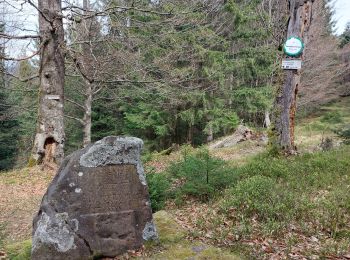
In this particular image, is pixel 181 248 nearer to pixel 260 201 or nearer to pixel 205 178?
pixel 260 201

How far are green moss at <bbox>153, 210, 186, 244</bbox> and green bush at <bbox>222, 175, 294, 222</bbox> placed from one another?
0.93 m

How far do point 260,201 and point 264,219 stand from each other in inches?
12.9

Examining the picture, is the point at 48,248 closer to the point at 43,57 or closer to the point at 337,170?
the point at 337,170

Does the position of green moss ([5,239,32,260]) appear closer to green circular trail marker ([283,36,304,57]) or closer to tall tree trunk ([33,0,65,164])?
tall tree trunk ([33,0,65,164])

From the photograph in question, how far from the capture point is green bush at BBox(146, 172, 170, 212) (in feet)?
20.4

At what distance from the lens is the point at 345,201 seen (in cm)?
502

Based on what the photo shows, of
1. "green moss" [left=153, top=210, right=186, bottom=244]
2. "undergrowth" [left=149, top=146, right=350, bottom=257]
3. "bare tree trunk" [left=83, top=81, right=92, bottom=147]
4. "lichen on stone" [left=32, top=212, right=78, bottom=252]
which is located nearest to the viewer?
"lichen on stone" [left=32, top=212, right=78, bottom=252]

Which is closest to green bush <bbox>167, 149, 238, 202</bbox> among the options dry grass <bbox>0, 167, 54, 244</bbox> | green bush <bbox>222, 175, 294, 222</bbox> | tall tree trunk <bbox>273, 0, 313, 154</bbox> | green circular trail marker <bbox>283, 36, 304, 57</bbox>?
green bush <bbox>222, 175, 294, 222</bbox>

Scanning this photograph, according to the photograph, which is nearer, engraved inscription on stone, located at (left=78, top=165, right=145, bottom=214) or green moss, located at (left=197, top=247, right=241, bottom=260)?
green moss, located at (left=197, top=247, right=241, bottom=260)

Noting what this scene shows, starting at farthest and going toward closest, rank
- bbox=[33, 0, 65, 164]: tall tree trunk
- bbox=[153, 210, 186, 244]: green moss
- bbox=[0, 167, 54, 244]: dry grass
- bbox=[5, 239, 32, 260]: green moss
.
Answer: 1. bbox=[33, 0, 65, 164]: tall tree trunk
2. bbox=[0, 167, 54, 244]: dry grass
3. bbox=[153, 210, 186, 244]: green moss
4. bbox=[5, 239, 32, 260]: green moss

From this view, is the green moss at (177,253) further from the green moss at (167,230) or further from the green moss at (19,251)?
the green moss at (19,251)

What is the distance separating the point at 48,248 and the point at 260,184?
331 centimetres

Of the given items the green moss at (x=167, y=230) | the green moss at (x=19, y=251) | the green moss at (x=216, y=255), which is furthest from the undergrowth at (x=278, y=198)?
the green moss at (x=19, y=251)

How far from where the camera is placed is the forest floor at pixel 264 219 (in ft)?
12.8
